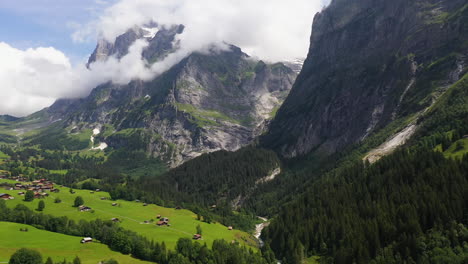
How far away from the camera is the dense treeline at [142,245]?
114000 millimetres

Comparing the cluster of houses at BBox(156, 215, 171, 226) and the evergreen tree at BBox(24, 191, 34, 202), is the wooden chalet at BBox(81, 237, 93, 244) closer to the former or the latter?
the cluster of houses at BBox(156, 215, 171, 226)

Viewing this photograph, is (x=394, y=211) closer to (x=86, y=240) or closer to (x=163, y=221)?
(x=163, y=221)

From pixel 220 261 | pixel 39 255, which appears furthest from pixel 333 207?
pixel 39 255

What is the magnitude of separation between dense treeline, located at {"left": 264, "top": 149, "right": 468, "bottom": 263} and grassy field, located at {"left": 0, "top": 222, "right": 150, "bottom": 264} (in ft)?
223

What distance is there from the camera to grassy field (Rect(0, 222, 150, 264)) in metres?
101

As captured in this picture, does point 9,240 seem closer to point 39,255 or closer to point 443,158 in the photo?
point 39,255

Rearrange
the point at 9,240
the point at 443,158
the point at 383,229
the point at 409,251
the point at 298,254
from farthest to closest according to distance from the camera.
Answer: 1. the point at 443,158
2. the point at 298,254
3. the point at 383,229
4. the point at 9,240
5. the point at 409,251

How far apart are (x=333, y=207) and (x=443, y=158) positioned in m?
48.4

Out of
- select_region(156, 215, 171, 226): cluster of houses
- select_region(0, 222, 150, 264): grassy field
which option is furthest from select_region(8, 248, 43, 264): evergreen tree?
select_region(156, 215, 171, 226): cluster of houses

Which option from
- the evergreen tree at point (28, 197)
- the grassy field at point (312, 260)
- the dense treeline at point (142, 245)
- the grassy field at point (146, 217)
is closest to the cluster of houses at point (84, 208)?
the grassy field at point (146, 217)

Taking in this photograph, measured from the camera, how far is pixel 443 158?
141 m

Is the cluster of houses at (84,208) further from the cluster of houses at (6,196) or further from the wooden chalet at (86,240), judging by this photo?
the wooden chalet at (86,240)

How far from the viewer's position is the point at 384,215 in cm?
12281

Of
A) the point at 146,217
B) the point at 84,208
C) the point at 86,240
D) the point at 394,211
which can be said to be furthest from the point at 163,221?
the point at 394,211
